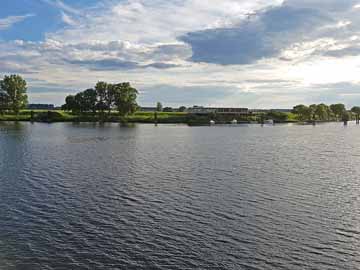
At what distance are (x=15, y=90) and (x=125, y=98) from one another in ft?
175

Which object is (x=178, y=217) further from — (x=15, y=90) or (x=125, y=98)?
(x=15, y=90)

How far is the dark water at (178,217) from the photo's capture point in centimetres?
1998

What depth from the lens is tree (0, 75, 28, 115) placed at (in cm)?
18500

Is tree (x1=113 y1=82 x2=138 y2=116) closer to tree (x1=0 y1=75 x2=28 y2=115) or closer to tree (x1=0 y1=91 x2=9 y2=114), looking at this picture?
tree (x1=0 y1=75 x2=28 y2=115)

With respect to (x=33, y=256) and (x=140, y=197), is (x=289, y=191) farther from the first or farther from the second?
(x=33, y=256)

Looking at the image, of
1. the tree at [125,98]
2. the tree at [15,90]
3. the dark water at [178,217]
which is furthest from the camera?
the tree at [125,98]

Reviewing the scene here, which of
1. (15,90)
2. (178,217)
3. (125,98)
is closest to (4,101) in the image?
(15,90)

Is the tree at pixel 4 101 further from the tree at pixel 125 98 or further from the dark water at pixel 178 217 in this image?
the dark water at pixel 178 217

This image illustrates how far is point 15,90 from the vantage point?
186 m

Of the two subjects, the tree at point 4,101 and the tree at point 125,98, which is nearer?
the tree at point 4,101

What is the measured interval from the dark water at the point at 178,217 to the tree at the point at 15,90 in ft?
493

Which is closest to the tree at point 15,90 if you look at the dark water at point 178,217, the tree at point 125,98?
the tree at point 125,98

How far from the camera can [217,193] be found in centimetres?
3416

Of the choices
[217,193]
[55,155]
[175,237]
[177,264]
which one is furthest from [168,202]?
[55,155]
